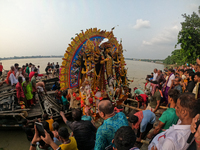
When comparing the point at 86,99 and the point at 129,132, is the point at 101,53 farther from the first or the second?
the point at 129,132

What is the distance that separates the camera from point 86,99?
4523 millimetres

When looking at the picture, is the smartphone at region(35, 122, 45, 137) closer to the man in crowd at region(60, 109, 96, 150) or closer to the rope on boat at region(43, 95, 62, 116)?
the man in crowd at region(60, 109, 96, 150)

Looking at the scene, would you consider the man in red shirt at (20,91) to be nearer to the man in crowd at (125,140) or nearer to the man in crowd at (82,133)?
the man in crowd at (82,133)

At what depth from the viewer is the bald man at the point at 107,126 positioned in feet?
A: 6.29

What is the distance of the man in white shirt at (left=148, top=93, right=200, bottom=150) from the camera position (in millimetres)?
1486

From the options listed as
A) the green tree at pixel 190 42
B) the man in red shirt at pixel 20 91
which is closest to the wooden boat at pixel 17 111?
the man in red shirt at pixel 20 91

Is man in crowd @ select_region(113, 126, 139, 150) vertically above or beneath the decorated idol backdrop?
beneath

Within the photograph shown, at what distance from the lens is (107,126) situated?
1982 mm

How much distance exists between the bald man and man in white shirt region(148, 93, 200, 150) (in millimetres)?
634

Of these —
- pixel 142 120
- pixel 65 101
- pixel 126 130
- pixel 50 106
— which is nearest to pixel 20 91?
pixel 50 106

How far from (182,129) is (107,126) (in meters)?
1.05

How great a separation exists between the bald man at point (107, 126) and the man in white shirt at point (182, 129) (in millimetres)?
634

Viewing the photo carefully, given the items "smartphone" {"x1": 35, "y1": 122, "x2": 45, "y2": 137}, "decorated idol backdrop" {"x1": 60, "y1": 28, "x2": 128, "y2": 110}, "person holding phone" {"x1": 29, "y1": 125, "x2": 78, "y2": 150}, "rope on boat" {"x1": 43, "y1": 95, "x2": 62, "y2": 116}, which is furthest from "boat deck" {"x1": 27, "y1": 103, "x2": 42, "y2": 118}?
"smartphone" {"x1": 35, "y1": 122, "x2": 45, "y2": 137}

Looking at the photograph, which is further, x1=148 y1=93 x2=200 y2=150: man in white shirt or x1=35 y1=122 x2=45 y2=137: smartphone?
x1=35 y1=122 x2=45 y2=137: smartphone
